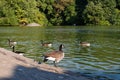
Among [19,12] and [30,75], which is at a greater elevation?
[30,75]

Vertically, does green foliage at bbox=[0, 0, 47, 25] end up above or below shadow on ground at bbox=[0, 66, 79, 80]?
below

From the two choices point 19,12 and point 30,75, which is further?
point 19,12

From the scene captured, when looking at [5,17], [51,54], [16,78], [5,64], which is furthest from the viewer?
[5,17]

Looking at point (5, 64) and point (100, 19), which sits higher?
point (5, 64)

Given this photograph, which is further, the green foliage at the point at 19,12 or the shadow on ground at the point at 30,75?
the green foliage at the point at 19,12

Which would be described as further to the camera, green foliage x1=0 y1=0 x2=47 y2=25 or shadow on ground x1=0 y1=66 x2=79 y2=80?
green foliage x1=0 y1=0 x2=47 y2=25

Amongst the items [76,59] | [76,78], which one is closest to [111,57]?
[76,59]

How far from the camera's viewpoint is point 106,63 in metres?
20.3

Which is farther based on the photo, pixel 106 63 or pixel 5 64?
pixel 106 63

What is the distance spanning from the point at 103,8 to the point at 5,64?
269 feet

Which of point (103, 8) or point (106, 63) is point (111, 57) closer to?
point (106, 63)

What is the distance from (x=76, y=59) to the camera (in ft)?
73.0

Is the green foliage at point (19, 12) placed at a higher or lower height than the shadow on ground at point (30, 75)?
lower

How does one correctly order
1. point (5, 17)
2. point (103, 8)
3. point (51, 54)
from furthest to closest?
point (103, 8), point (5, 17), point (51, 54)
